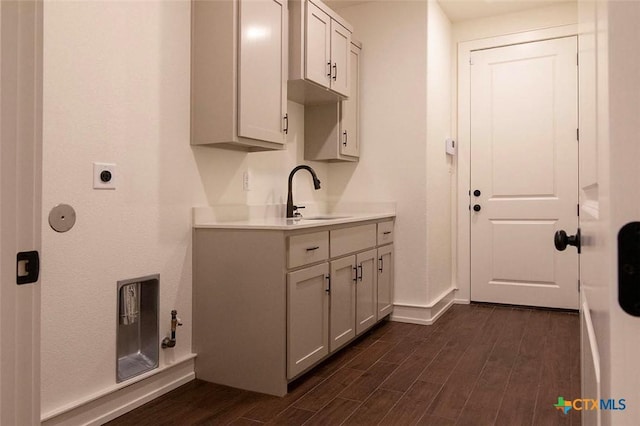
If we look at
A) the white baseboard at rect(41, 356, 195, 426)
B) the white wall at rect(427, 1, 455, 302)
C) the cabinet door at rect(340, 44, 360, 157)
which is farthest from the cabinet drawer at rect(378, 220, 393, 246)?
the white baseboard at rect(41, 356, 195, 426)

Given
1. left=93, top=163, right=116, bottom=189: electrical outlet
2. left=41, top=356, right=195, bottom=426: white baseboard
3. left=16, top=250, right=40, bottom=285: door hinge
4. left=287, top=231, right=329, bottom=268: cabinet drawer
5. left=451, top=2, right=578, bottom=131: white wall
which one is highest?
left=451, top=2, right=578, bottom=131: white wall

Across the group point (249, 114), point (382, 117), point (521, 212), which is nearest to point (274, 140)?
point (249, 114)

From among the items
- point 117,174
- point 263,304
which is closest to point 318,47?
point 117,174

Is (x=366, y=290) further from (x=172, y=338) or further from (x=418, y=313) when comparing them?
(x=172, y=338)

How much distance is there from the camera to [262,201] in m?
3.15

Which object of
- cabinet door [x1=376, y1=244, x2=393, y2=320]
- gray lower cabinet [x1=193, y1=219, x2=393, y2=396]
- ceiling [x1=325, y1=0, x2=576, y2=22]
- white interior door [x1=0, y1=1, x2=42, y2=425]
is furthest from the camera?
ceiling [x1=325, y1=0, x2=576, y2=22]

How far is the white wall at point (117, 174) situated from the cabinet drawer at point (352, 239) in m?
0.81

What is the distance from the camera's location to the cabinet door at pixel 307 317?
2279 millimetres

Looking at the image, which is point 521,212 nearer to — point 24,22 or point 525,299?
point 525,299

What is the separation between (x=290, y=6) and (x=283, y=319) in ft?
6.61

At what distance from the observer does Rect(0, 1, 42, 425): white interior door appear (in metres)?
0.74

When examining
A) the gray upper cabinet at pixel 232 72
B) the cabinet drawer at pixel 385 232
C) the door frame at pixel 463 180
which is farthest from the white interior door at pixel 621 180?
the door frame at pixel 463 180

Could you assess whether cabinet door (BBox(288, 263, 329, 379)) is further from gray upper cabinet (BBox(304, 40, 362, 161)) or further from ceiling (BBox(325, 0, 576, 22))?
ceiling (BBox(325, 0, 576, 22))

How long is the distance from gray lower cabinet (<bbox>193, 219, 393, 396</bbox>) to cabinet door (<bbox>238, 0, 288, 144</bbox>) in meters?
0.64
